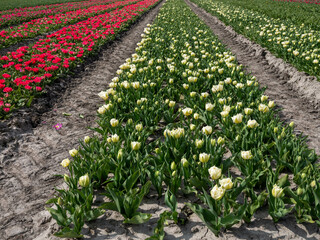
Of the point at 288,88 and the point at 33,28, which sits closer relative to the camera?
the point at 288,88

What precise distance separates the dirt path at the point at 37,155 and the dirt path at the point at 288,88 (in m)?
3.48

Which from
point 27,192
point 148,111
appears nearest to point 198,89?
point 148,111

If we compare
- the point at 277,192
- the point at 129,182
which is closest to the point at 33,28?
the point at 129,182

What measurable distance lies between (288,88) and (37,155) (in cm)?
557

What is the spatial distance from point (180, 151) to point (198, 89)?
2.43m

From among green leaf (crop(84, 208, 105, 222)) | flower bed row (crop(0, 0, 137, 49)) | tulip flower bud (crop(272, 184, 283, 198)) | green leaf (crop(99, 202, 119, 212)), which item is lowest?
green leaf (crop(84, 208, 105, 222))

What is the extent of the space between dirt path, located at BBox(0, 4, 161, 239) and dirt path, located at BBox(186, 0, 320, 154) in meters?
3.48

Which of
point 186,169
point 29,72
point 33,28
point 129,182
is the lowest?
point 129,182

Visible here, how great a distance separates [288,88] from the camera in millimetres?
6316

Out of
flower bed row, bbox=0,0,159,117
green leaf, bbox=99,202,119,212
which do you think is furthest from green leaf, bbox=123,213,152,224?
flower bed row, bbox=0,0,159,117

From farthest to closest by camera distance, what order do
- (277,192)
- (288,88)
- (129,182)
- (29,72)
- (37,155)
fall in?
(29,72)
(288,88)
(37,155)
(129,182)
(277,192)

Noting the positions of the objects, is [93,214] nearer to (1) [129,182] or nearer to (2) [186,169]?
(1) [129,182]

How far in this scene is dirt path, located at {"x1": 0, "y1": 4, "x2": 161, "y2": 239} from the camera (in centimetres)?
270

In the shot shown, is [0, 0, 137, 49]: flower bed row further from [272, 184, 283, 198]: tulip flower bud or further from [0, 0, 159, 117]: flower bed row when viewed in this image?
[272, 184, 283, 198]: tulip flower bud
